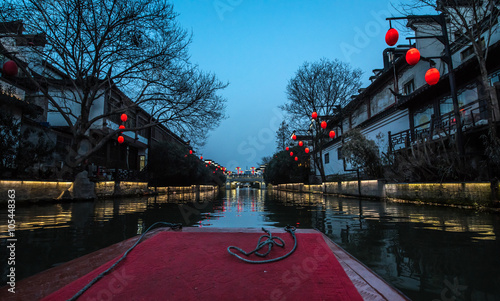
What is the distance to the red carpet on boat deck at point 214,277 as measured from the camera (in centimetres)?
142

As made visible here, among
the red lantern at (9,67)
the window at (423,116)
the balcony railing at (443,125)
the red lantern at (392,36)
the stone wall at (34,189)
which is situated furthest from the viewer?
the window at (423,116)

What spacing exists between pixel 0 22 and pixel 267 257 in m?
14.3

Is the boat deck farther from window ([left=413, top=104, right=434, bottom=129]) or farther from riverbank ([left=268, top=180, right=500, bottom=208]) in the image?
window ([left=413, top=104, right=434, bottom=129])

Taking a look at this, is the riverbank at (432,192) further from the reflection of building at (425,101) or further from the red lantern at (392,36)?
the red lantern at (392,36)

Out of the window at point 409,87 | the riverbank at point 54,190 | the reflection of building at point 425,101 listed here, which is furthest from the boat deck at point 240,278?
the window at point 409,87

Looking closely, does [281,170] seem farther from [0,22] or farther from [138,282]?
[138,282]

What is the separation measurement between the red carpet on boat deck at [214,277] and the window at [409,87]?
1802cm

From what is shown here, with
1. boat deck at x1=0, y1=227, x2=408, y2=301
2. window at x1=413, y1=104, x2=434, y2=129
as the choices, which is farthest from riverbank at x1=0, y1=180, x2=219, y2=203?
window at x1=413, y1=104, x2=434, y2=129

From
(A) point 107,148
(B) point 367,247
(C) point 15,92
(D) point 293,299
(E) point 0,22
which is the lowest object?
(B) point 367,247

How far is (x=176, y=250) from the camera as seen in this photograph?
88.4 inches

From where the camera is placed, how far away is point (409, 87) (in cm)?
1702

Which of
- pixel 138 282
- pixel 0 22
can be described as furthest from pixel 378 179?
pixel 0 22

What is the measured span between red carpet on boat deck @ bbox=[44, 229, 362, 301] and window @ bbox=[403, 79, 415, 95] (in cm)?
1802

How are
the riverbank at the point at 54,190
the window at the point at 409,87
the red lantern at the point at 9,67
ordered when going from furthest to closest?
the window at the point at 409,87, the riverbank at the point at 54,190, the red lantern at the point at 9,67
